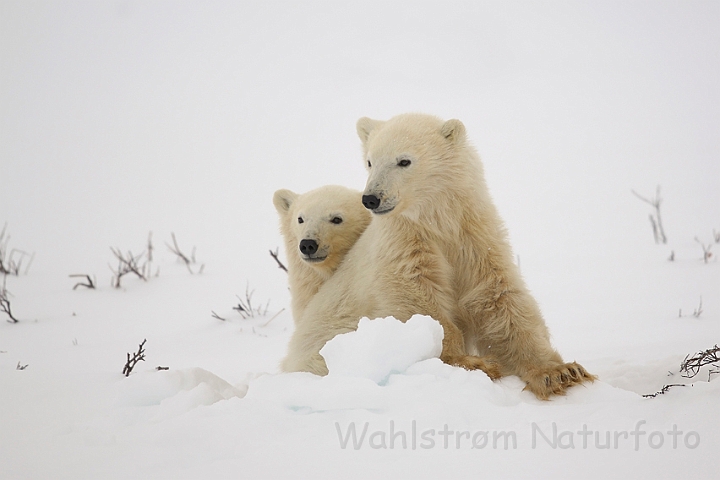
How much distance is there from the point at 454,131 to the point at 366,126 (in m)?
0.73

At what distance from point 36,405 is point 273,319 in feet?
11.5

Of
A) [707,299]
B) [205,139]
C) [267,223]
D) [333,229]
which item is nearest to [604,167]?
[267,223]

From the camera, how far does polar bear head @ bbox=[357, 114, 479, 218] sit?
4.02 metres

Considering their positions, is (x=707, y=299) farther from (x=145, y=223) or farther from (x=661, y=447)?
(x=145, y=223)

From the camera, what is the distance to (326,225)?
4.91m

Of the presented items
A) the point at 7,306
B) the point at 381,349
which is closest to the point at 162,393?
the point at 381,349

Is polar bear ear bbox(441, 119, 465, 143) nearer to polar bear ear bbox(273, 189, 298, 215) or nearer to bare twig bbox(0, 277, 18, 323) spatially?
polar bear ear bbox(273, 189, 298, 215)

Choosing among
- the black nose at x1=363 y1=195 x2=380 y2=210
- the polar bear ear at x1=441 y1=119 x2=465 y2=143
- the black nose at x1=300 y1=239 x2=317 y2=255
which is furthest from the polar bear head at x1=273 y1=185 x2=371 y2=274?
the polar bear ear at x1=441 y1=119 x2=465 y2=143

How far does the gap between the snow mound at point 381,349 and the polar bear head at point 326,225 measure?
4.65ft

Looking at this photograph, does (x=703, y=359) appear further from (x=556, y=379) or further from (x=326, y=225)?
(x=326, y=225)

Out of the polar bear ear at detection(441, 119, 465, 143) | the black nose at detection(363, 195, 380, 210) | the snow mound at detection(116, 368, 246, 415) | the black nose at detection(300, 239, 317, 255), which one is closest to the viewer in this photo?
the snow mound at detection(116, 368, 246, 415)

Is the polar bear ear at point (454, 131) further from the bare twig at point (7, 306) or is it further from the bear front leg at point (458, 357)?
the bare twig at point (7, 306)

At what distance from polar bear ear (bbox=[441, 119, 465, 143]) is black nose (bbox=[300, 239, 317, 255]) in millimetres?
1211

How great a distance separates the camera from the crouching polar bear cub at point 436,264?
155 inches
